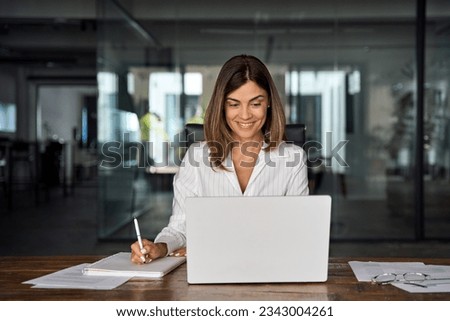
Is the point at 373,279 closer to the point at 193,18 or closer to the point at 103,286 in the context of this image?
the point at 103,286

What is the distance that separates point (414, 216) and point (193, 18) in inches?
117

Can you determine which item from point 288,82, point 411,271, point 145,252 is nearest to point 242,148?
point 145,252

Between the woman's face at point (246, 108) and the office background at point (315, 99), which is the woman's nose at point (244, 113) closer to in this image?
the woman's face at point (246, 108)

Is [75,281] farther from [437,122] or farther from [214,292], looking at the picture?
[437,122]

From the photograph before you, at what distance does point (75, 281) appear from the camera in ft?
5.22

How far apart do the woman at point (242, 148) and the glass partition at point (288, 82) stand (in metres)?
3.95

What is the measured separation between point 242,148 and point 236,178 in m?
0.14

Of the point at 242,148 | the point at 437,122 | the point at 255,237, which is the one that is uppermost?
the point at 437,122

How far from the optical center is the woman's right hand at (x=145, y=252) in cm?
180

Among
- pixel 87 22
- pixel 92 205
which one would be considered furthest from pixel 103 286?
pixel 92 205

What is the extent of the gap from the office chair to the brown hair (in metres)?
0.28

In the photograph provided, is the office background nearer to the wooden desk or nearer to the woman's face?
the woman's face

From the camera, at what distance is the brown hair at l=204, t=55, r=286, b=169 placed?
93.3 inches

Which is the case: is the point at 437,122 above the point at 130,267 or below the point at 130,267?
above
